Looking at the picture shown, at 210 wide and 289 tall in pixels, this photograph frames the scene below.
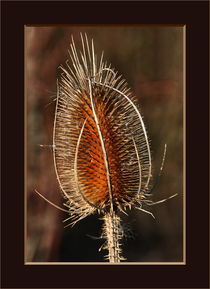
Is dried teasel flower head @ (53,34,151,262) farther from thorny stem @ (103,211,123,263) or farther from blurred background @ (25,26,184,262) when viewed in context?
blurred background @ (25,26,184,262)

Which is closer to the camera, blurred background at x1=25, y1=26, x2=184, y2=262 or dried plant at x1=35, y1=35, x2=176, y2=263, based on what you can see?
dried plant at x1=35, y1=35, x2=176, y2=263

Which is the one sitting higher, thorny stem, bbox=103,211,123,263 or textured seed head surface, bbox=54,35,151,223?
textured seed head surface, bbox=54,35,151,223

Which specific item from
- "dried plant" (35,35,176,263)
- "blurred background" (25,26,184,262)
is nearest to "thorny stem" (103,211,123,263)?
"dried plant" (35,35,176,263)

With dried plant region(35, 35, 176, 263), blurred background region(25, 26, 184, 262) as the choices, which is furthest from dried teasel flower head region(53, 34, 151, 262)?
blurred background region(25, 26, 184, 262)

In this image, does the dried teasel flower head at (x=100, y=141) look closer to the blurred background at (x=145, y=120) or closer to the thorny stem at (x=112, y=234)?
the thorny stem at (x=112, y=234)

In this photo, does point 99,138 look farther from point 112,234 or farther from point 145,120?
point 145,120

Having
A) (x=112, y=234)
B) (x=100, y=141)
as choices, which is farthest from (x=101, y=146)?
(x=112, y=234)

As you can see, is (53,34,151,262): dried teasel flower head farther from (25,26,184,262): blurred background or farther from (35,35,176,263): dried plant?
(25,26,184,262): blurred background

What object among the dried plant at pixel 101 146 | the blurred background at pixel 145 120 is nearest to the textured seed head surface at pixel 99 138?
the dried plant at pixel 101 146

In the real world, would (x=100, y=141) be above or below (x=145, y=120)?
below
